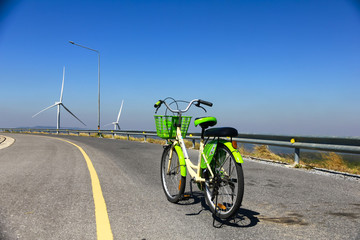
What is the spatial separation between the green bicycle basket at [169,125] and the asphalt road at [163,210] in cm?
105

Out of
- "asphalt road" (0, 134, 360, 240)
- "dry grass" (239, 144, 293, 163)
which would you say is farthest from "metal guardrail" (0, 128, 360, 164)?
"asphalt road" (0, 134, 360, 240)

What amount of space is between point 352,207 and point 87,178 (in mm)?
4930

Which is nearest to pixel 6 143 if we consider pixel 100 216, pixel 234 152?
pixel 100 216

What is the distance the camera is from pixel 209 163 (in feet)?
11.3

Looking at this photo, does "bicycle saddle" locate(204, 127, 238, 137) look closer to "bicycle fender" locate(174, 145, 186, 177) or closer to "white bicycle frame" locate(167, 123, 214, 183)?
"white bicycle frame" locate(167, 123, 214, 183)

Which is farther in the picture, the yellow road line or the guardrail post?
the guardrail post

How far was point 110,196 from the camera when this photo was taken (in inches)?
176

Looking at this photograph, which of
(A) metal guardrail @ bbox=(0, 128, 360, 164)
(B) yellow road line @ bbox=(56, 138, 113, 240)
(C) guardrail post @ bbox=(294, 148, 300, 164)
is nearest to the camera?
(B) yellow road line @ bbox=(56, 138, 113, 240)

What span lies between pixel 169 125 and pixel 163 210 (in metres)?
1.22

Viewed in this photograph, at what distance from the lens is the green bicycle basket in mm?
4086

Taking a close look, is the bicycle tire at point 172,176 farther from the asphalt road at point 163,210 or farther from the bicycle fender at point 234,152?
the bicycle fender at point 234,152

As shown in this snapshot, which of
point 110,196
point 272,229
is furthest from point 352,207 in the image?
point 110,196

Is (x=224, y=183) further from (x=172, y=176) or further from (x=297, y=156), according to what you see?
(x=297, y=156)

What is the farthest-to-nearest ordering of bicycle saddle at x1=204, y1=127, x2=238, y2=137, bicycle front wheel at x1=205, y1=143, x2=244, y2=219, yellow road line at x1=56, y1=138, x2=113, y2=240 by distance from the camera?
bicycle saddle at x1=204, y1=127, x2=238, y2=137 < bicycle front wheel at x1=205, y1=143, x2=244, y2=219 < yellow road line at x1=56, y1=138, x2=113, y2=240
